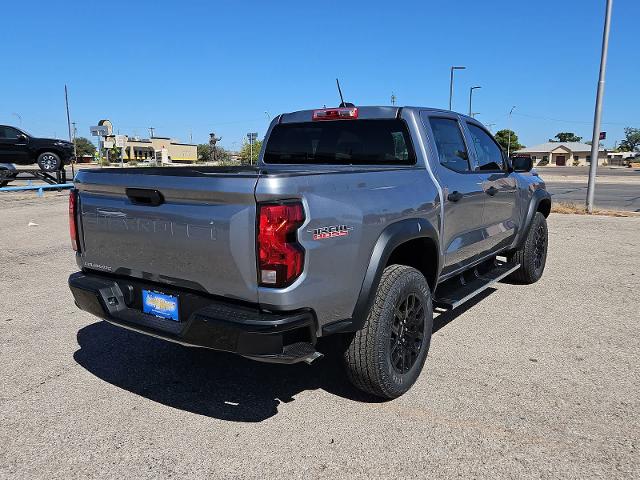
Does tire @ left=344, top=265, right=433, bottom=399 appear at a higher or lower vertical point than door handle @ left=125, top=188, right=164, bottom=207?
lower

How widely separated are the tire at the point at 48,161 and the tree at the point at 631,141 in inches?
5977

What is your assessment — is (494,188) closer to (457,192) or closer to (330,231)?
(457,192)

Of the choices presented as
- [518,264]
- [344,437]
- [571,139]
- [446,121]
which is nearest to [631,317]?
[518,264]

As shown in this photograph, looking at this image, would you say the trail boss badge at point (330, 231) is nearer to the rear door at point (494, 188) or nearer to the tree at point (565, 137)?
the rear door at point (494, 188)

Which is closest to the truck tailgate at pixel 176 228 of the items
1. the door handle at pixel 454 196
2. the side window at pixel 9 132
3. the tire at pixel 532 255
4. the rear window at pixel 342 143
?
the rear window at pixel 342 143

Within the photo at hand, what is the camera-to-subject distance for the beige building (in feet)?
300

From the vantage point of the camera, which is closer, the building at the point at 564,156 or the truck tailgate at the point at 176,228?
the truck tailgate at the point at 176,228

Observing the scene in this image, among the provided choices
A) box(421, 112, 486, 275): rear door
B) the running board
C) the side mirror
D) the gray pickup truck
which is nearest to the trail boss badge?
the gray pickup truck

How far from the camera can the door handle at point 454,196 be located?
3947 millimetres

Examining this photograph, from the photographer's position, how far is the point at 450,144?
4.41 m

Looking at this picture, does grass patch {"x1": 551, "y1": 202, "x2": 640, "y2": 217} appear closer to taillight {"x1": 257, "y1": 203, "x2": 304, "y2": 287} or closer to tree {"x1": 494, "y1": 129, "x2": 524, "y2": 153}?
taillight {"x1": 257, "y1": 203, "x2": 304, "y2": 287}

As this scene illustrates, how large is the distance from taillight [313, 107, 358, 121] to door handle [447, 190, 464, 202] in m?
1.04

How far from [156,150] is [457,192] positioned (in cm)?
9588

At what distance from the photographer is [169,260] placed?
288 centimetres
